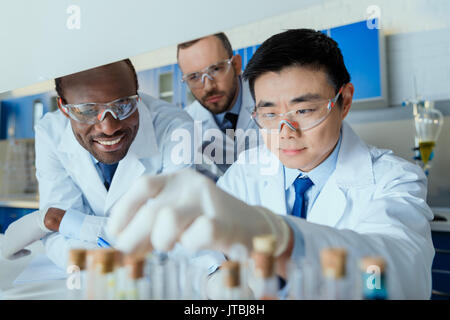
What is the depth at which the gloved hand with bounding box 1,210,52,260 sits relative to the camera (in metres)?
0.88

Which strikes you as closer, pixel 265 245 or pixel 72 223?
pixel 265 245

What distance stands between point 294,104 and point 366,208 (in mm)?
227

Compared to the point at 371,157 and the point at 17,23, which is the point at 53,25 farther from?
the point at 371,157

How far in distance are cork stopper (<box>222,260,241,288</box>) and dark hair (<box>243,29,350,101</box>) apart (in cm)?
51

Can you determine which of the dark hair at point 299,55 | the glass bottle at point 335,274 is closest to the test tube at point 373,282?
the glass bottle at point 335,274

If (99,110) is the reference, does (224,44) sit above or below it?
above

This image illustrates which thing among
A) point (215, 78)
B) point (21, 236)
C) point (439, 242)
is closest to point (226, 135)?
point (215, 78)

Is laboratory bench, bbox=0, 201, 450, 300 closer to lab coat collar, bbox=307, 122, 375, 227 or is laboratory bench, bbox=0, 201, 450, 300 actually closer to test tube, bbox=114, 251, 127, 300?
lab coat collar, bbox=307, 122, 375, 227

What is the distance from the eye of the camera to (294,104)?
68 centimetres

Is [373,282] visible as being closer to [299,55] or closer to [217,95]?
[299,55]

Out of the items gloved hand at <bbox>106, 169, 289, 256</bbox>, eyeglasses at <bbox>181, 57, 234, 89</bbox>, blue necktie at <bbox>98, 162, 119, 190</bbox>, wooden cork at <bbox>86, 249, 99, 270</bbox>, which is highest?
eyeglasses at <bbox>181, 57, 234, 89</bbox>

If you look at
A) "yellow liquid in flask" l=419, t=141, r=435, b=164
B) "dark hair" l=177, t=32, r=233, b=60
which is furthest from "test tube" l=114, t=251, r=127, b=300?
"yellow liquid in flask" l=419, t=141, r=435, b=164

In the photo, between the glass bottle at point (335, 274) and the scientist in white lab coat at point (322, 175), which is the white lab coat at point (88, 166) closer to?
the scientist in white lab coat at point (322, 175)

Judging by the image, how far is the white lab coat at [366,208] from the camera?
408 mm
